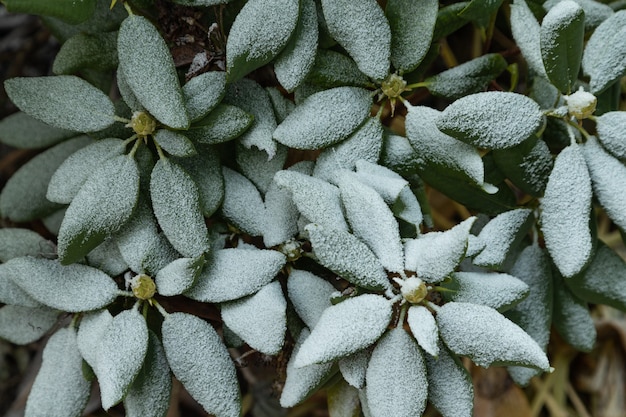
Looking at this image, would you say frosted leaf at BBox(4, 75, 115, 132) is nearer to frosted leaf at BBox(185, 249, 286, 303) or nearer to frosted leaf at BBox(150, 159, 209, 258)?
frosted leaf at BBox(150, 159, 209, 258)

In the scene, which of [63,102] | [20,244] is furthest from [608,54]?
[20,244]

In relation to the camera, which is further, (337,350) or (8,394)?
(8,394)

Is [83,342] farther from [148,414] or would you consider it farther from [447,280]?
[447,280]

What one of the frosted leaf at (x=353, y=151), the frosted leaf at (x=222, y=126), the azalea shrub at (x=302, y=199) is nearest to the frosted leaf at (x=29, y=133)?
the azalea shrub at (x=302, y=199)

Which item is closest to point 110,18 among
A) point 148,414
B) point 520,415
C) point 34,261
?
point 34,261

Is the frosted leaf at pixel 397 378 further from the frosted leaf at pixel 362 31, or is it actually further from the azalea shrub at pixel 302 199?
the frosted leaf at pixel 362 31
